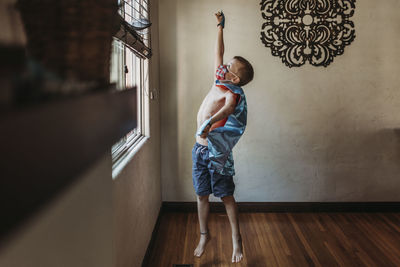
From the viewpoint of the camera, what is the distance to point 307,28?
3178 millimetres

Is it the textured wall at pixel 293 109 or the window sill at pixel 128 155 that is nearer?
the window sill at pixel 128 155

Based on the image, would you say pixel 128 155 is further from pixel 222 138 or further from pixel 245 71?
pixel 245 71

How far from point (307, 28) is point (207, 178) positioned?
1698 millimetres

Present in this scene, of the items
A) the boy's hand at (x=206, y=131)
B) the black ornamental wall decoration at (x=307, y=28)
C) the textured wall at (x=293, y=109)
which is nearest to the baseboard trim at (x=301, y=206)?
the textured wall at (x=293, y=109)

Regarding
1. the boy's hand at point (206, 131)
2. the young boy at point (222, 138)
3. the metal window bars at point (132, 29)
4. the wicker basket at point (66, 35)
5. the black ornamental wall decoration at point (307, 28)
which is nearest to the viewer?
the wicker basket at point (66, 35)

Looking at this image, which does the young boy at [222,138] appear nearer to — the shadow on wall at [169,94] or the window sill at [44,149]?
the shadow on wall at [169,94]

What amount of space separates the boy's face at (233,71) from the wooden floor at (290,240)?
4.15ft

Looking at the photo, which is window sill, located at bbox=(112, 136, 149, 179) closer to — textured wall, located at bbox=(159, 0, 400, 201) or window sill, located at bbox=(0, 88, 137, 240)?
textured wall, located at bbox=(159, 0, 400, 201)

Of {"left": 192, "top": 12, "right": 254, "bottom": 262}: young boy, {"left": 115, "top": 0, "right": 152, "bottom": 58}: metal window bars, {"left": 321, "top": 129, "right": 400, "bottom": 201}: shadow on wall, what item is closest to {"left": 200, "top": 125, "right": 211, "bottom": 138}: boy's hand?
{"left": 192, "top": 12, "right": 254, "bottom": 262}: young boy

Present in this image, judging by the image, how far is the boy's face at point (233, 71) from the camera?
246 cm

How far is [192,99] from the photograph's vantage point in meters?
3.26

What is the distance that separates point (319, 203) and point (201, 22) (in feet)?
6.75

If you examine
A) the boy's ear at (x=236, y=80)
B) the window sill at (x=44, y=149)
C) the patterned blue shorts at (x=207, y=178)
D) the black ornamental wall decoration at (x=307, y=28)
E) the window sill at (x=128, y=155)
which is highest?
the black ornamental wall decoration at (x=307, y=28)

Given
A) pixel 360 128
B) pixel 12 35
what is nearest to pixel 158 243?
pixel 360 128
